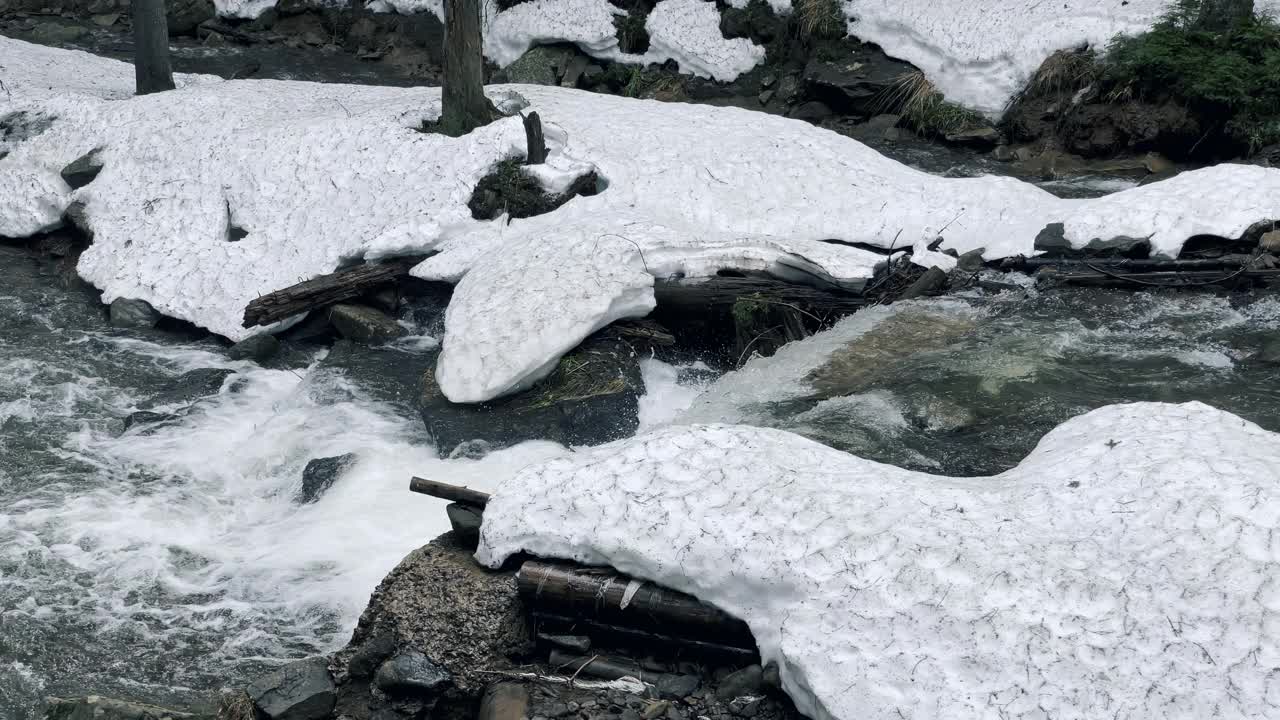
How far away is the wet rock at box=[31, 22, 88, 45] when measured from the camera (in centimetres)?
1692

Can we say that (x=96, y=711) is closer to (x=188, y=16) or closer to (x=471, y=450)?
(x=471, y=450)

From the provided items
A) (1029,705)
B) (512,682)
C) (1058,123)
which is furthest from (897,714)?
(1058,123)

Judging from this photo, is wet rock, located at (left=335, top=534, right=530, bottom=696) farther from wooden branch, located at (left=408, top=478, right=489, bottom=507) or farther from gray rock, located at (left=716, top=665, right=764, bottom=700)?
gray rock, located at (left=716, top=665, right=764, bottom=700)

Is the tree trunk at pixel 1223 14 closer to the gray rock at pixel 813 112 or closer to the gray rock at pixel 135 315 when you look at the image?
the gray rock at pixel 813 112

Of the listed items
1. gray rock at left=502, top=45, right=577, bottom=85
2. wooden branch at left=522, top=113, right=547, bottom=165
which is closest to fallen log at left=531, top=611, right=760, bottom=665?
wooden branch at left=522, top=113, right=547, bottom=165

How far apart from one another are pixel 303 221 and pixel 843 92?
23.0 ft

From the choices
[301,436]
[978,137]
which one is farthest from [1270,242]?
[301,436]

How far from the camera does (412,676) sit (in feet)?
17.0

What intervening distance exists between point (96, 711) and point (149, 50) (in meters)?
9.64

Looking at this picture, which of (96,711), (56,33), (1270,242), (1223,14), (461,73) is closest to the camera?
(96,711)

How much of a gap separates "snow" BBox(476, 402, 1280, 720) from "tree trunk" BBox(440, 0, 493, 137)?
6074 mm

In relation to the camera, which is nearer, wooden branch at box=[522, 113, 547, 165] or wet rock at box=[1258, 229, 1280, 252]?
wet rock at box=[1258, 229, 1280, 252]

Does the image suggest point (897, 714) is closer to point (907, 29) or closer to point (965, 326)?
point (965, 326)

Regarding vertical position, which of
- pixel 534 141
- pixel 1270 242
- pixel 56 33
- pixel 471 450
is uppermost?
pixel 1270 242
